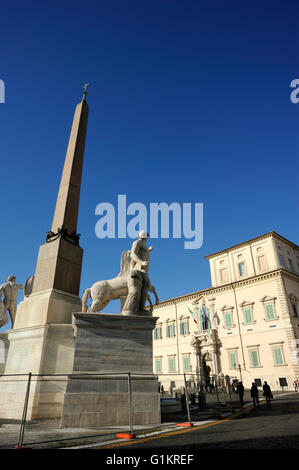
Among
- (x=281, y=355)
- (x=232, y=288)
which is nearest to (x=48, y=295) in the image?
(x=281, y=355)

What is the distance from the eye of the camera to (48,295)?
371 inches

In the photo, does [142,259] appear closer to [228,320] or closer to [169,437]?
[169,437]

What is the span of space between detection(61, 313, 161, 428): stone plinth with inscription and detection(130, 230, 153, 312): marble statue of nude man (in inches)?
35.2

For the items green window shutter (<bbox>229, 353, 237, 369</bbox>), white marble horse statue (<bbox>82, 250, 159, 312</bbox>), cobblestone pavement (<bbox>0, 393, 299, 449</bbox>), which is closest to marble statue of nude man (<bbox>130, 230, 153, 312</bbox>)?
white marble horse statue (<bbox>82, 250, 159, 312</bbox>)

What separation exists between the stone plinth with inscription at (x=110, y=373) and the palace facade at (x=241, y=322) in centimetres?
2522

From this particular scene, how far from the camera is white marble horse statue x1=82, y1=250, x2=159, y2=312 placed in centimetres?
910

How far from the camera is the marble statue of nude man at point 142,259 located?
8.97 meters

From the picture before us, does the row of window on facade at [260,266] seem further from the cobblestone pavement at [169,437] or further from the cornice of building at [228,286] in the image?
the cobblestone pavement at [169,437]

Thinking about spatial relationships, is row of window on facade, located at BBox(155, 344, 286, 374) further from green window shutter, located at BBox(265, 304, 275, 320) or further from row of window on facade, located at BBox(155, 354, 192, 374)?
green window shutter, located at BBox(265, 304, 275, 320)

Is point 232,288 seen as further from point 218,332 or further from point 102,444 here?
point 102,444

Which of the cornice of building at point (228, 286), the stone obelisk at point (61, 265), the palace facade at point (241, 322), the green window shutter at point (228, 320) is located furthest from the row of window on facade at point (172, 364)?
the stone obelisk at point (61, 265)

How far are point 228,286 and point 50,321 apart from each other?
31586 millimetres
